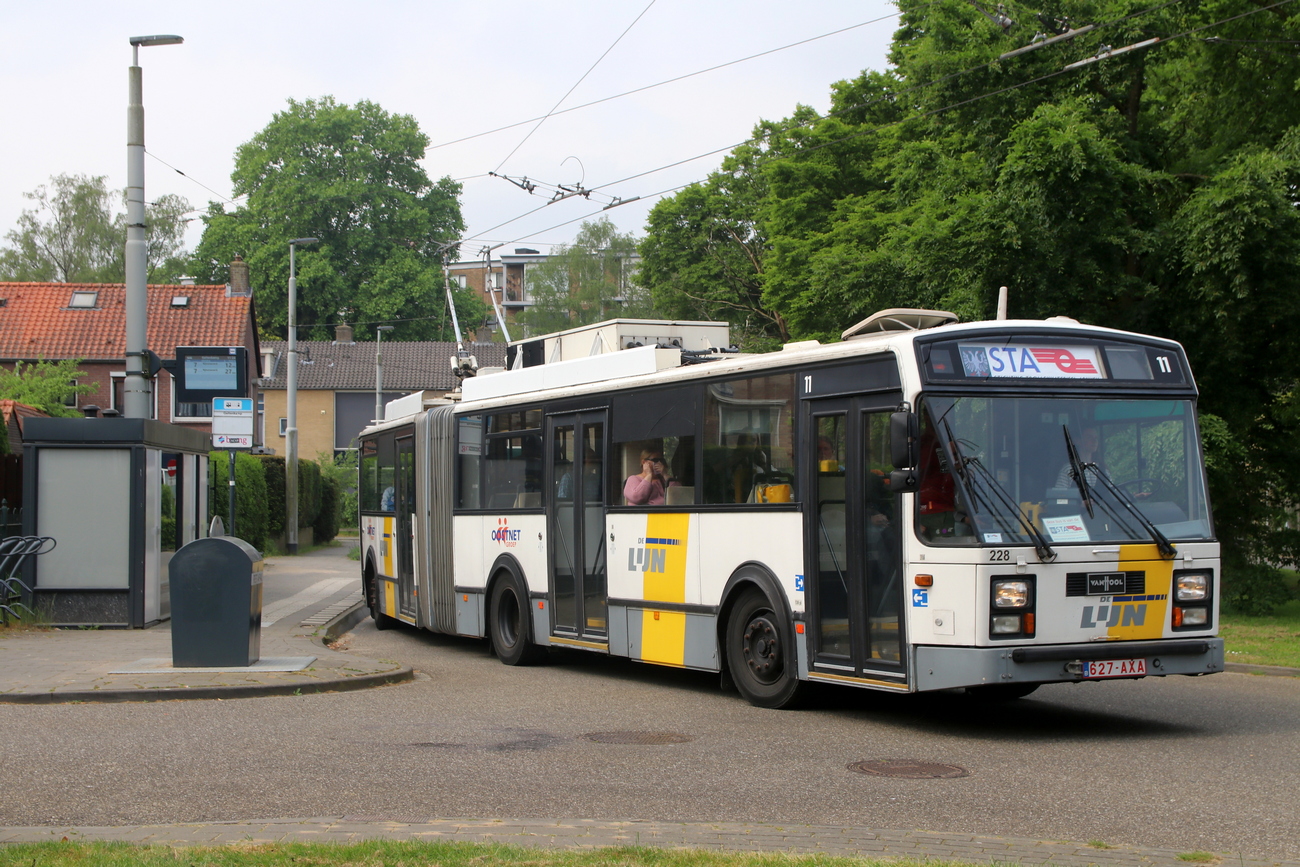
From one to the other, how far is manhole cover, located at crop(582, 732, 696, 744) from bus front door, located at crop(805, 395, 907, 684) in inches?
48.8

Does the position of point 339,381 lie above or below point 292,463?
above

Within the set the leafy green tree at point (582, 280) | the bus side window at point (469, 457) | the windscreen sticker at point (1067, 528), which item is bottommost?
the windscreen sticker at point (1067, 528)

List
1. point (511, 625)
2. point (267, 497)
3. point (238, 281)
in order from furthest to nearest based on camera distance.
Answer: point (238, 281) < point (267, 497) < point (511, 625)

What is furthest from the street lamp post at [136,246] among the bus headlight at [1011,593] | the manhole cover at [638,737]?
the bus headlight at [1011,593]

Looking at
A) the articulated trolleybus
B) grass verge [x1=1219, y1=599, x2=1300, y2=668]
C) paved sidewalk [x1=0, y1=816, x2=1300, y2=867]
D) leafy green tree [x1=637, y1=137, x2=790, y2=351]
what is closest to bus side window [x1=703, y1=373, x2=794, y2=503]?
the articulated trolleybus

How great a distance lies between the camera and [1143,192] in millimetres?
20297

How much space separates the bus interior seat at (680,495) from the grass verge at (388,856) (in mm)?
6019

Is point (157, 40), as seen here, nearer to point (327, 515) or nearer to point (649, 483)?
point (649, 483)

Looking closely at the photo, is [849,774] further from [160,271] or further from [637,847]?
[160,271]

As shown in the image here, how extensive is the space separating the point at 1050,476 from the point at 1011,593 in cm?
86

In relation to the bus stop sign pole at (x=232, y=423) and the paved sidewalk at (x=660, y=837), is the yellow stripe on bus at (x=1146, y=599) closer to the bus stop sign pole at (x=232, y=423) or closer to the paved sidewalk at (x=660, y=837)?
the paved sidewalk at (x=660, y=837)

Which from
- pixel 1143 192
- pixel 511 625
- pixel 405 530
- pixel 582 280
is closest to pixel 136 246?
pixel 405 530

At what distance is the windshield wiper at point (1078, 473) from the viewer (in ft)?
30.9

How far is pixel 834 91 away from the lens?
39.1 meters
